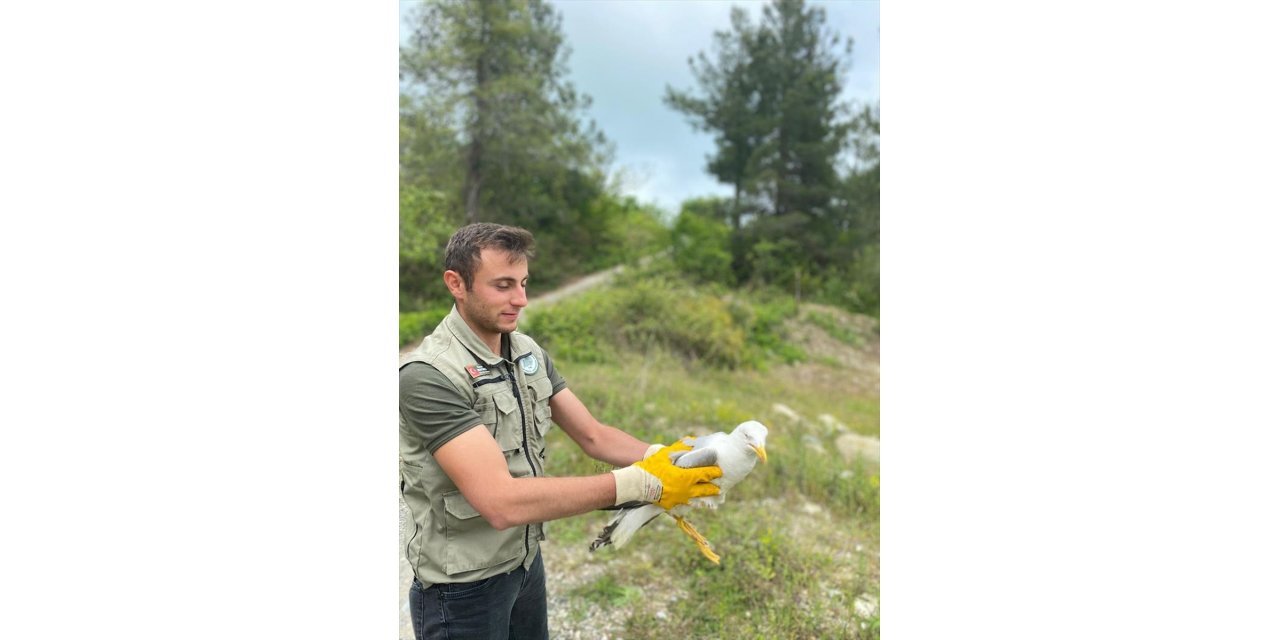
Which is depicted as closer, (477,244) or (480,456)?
(480,456)

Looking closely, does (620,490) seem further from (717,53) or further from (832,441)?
(717,53)

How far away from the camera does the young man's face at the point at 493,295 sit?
1.68 m

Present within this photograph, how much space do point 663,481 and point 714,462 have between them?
0.55 ft

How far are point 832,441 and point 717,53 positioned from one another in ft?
44.8

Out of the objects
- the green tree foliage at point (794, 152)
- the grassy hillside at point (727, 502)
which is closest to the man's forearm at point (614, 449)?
the grassy hillside at point (727, 502)

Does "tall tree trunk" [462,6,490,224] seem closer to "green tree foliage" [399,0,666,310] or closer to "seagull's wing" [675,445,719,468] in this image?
"green tree foliage" [399,0,666,310]

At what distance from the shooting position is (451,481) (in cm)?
165

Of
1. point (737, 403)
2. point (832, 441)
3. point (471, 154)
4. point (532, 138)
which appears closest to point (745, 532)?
point (832, 441)

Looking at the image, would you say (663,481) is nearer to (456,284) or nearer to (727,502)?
(456,284)

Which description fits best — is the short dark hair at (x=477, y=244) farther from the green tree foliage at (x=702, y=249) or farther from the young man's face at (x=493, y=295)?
the green tree foliage at (x=702, y=249)

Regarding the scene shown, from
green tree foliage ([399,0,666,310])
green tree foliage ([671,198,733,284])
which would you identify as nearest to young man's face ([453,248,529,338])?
green tree foliage ([399,0,666,310])

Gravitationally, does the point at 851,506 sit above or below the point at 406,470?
below

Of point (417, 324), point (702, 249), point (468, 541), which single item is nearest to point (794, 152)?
point (702, 249)

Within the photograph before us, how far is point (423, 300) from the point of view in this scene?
8945mm
